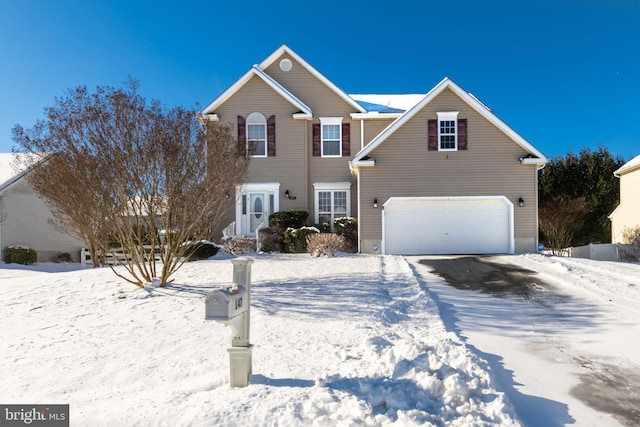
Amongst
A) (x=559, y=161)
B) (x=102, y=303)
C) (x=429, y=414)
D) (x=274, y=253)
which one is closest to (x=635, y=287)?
(x=429, y=414)

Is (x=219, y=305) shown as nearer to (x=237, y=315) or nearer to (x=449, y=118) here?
(x=237, y=315)

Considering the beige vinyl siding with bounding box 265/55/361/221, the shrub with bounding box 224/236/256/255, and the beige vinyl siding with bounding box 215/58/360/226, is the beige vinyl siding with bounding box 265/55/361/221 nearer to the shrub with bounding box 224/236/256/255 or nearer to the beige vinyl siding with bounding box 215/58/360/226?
the beige vinyl siding with bounding box 215/58/360/226

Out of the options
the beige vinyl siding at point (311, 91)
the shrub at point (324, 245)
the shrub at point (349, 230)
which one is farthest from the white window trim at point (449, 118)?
the shrub at point (324, 245)

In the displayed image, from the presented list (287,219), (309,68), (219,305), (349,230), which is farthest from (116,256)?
(309,68)

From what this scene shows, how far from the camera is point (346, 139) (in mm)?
21609

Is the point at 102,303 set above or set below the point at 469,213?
below

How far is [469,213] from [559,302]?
9441mm

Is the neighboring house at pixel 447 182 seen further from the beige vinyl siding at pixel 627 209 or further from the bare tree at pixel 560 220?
the beige vinyl siding at pixel 627 209

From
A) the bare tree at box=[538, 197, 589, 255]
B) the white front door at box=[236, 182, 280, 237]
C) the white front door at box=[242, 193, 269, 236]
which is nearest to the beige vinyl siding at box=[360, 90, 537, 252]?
the white front door at box=[236, 182, 280, 237]

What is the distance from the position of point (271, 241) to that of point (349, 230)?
3.16 metres

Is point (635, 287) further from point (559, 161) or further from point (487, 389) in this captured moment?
point (559, 161)

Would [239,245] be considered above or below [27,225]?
below

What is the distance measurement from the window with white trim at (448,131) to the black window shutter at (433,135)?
129 millimetres

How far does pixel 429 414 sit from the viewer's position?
3.68m
